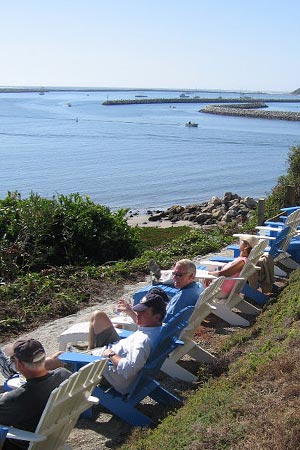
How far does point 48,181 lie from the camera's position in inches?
1881

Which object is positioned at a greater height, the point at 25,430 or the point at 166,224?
the point at 25,430

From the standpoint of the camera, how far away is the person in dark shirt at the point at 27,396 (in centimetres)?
419

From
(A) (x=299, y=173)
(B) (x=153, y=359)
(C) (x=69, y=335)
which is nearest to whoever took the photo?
(B) (x=153, y=359)

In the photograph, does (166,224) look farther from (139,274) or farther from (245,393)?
(245,393)

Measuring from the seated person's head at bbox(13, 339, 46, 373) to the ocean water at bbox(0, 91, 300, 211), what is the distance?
61.8ft

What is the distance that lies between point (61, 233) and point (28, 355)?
10092mm

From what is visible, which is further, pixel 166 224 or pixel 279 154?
pixel 279 154

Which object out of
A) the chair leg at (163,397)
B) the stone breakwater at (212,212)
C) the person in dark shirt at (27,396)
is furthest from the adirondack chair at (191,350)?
the stone breakwater at (212,212)

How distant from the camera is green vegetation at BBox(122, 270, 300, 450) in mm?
3807

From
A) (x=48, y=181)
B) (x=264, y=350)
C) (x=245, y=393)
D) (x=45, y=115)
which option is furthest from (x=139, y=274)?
(x=45, y=115)

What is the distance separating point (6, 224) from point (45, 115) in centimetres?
11902

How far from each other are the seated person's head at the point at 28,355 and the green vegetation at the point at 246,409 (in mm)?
978

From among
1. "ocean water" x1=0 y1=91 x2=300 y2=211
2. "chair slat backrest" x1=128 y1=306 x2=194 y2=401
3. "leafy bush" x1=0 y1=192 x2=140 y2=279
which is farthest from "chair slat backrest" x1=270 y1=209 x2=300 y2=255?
"ocean water" x1=0 y1=91 x2=300 y2=211

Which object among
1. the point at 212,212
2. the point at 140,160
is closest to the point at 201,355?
the point at 212,212
